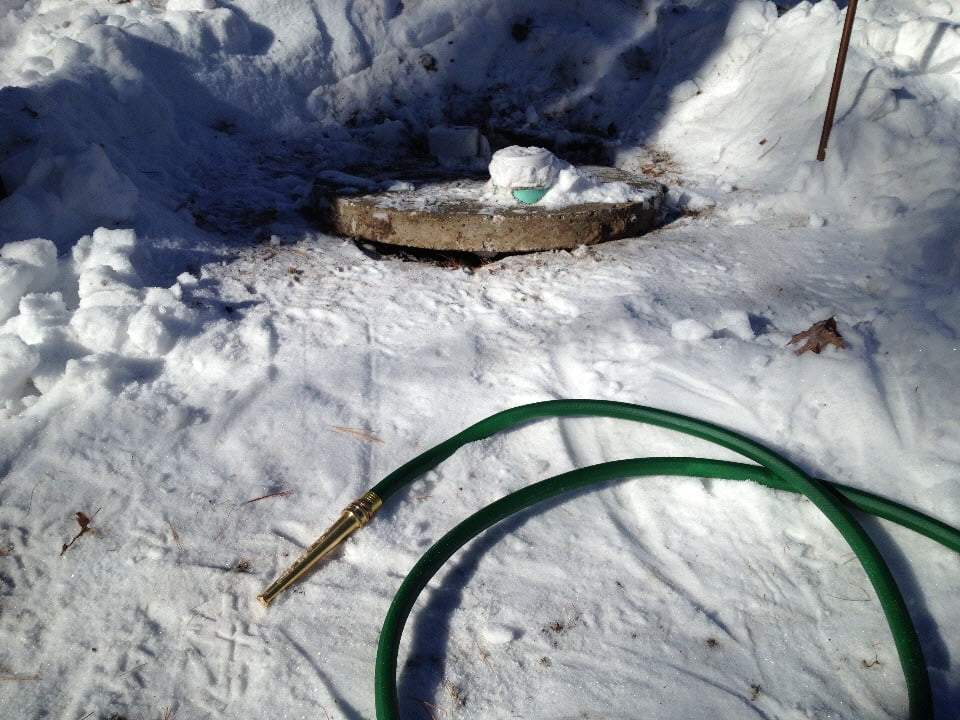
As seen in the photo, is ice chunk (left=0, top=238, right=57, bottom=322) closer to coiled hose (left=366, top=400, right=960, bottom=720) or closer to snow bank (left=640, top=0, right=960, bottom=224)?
coiled hose (left=366, top=400, right=960, bottom=720)

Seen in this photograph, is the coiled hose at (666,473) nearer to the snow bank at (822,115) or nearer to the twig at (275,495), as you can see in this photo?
the twig at (275,495)

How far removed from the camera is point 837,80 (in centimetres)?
330

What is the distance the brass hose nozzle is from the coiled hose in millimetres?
38

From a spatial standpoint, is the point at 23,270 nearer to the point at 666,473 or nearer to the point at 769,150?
the point at 666,473

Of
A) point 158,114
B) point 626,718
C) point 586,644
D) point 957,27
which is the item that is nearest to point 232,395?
point 586,644

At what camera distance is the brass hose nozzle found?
1.62 m

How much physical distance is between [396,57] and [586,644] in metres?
4.08

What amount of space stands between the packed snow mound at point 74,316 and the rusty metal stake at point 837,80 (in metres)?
2.93

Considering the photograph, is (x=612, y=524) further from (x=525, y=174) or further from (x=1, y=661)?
(x=525, y=174)

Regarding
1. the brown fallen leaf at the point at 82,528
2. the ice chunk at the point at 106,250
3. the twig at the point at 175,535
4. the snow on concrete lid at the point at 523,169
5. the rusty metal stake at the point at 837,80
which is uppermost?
the rusty metal stake at the point at 837,80

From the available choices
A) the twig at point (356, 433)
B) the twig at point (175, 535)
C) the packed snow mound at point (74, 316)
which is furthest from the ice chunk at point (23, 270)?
the twig at point (356, 433)

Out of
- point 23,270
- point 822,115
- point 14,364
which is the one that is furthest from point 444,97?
point 14,364

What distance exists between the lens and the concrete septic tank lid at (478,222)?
2.98 metres

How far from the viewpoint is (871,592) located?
1.64 meters
